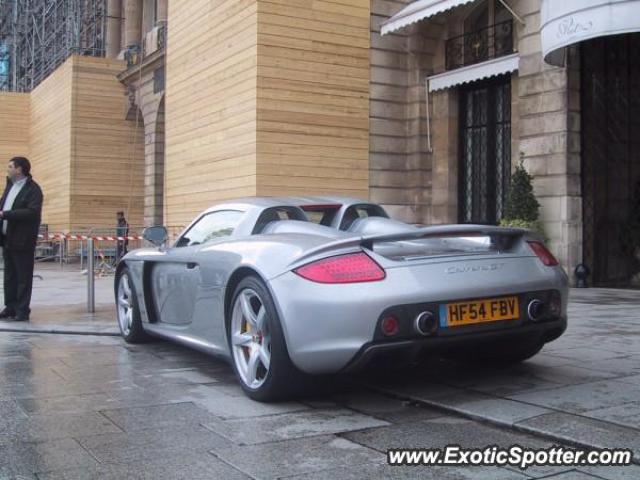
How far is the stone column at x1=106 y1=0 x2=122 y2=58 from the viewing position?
2883 centimetres

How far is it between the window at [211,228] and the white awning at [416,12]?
8.15 metres

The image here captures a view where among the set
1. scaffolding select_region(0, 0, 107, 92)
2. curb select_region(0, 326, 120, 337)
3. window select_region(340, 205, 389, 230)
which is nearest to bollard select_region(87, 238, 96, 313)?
curb select_region(0, 326, 120, 337)

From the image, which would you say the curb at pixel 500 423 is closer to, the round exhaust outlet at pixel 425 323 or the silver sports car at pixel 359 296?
the silver sports car at pixel 359 296

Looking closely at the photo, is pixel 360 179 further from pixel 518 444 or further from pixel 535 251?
pixel 518 444

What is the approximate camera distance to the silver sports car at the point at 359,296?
3842 mm

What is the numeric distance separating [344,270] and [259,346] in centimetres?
74

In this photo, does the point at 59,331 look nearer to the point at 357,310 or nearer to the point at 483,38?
the point at 357,310

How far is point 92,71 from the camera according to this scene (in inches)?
954

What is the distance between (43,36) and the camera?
112ft

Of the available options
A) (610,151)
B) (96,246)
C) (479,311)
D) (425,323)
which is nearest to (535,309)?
(479,311)

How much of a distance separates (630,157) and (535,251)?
8.93m

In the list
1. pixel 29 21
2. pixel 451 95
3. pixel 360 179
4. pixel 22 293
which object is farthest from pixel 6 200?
pixel 29 21

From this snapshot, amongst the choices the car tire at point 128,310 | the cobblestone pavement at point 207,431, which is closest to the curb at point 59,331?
Answer: the car tire at point 128,310

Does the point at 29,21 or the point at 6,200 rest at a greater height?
the point at 29,21
